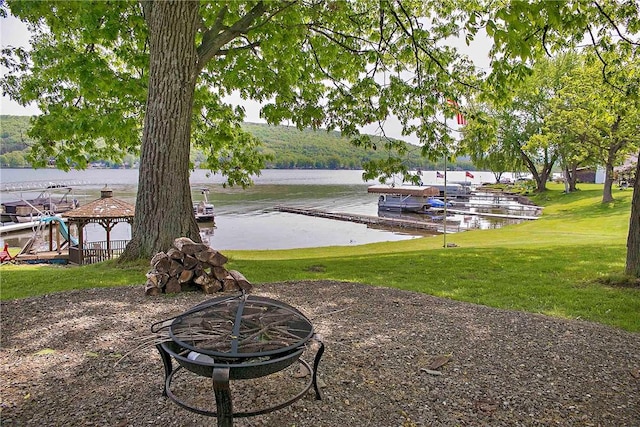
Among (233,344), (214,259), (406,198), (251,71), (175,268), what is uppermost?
(251,71)

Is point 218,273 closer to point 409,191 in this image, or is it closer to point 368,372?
point 368,372

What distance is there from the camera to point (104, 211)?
13875mm

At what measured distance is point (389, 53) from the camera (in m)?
8.80

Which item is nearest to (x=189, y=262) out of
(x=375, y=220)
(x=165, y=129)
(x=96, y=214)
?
(x=165, y=129)

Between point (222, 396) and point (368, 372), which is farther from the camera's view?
point (368, 372)

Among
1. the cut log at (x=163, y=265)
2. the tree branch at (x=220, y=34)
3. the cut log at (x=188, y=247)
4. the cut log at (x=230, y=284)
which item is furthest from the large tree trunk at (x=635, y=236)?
the tree branch at (x=220, y=34)

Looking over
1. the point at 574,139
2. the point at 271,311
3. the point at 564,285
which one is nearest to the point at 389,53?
the point at 564,285

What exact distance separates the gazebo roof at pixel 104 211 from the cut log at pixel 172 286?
9.79 metres

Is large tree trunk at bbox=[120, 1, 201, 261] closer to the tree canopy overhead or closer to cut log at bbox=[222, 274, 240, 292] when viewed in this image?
the tree canopy overhead

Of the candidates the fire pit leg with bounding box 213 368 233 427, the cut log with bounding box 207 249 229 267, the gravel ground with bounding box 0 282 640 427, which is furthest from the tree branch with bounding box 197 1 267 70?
the fire pit leg with bounding box 213 368 233 427

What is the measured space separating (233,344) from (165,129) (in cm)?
521

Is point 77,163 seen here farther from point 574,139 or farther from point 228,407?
point 574,139

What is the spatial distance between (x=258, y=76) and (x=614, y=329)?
8.19 metres

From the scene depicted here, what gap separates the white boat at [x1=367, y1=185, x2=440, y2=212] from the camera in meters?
37.5
